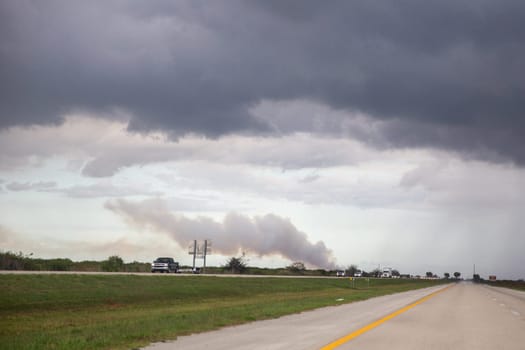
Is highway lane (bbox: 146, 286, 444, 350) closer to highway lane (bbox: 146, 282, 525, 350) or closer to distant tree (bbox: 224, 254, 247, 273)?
highway lane (bbox: 146, 282, 525, 350)

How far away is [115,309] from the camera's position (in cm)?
2961

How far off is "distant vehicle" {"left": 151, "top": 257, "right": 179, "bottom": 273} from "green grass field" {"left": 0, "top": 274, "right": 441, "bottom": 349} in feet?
73.3

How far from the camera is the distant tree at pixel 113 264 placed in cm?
7117

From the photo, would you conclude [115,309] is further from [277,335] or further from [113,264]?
[113,264]

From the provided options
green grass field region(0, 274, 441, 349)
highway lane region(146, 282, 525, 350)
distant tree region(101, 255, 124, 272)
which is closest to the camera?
highway lane region(146, 282, 525, 350)

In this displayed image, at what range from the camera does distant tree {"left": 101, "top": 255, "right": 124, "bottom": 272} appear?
7117 centimetres

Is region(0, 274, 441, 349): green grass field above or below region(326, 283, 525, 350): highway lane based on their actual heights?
below

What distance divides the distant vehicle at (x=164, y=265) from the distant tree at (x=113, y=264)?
418 cm

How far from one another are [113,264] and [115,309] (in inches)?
1812

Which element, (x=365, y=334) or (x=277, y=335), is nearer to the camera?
(x=277, y=335)

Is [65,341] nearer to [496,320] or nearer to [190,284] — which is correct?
[496,320]

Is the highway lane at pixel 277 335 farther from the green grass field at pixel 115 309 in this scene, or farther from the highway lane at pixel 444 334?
the highway lane at pixel 444 334

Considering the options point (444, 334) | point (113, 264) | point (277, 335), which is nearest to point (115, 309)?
point (277, 335)

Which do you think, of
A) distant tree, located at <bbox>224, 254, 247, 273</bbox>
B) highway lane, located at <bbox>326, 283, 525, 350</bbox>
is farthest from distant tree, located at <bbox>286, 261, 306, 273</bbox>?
highway lane, located at <bbox>326, 283, 525, 350</bbox>
